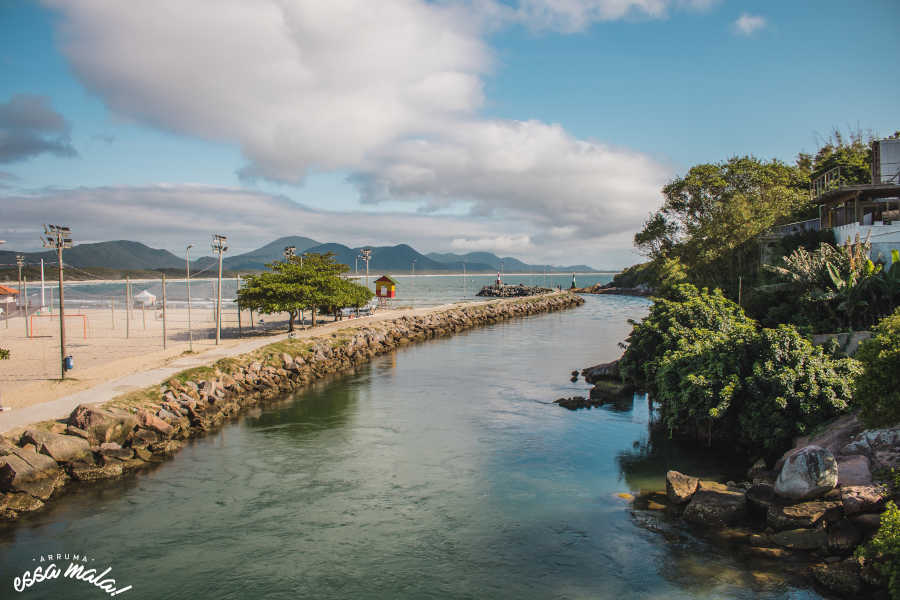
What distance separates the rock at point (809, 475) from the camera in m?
12.1

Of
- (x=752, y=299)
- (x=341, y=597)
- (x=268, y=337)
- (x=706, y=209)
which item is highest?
(x=706, y=209)

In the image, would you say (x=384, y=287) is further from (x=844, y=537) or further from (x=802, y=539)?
(x=844, y=537)

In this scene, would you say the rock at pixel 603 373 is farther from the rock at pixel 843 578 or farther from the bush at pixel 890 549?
the bush at pixel 890 549

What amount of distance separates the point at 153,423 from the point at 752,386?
19839 millimetres

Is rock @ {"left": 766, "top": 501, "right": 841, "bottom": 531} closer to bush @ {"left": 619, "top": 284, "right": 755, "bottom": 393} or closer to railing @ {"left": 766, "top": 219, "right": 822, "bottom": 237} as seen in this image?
bush @ {"left": 619, "top": 284, "right": 755, "bottom": 393}

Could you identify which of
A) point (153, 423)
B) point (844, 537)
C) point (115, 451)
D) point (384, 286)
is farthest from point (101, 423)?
point (384, 286)

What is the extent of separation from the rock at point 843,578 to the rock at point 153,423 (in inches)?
765

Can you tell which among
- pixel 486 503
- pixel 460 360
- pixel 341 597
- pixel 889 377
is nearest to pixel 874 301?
pixel 889 377

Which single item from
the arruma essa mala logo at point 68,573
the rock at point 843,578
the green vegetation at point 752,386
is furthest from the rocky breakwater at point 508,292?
the arruma essa mala logo at point 68,573

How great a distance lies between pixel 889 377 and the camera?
419 inches

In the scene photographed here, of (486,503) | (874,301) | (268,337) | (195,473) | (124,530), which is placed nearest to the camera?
(124,530)

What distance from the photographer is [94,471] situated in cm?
1648

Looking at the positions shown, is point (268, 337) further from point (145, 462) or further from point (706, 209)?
point (706, 209)

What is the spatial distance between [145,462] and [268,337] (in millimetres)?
20556
